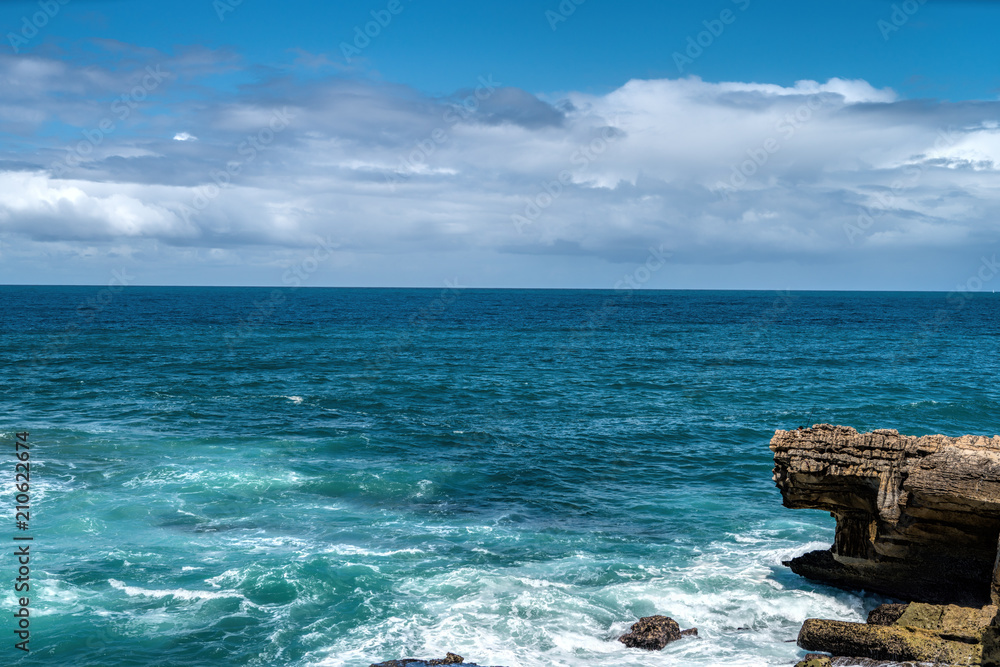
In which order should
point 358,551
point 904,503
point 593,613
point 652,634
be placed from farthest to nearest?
point 358,551
point 593,613
point 652,634
point 904,503

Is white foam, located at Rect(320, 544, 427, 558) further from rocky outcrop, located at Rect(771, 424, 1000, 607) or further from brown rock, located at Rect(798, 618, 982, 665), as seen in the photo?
brown rock, located at Rect(798, 618, 982, 665)

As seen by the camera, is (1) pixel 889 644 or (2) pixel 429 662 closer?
(1) pixel 889 644

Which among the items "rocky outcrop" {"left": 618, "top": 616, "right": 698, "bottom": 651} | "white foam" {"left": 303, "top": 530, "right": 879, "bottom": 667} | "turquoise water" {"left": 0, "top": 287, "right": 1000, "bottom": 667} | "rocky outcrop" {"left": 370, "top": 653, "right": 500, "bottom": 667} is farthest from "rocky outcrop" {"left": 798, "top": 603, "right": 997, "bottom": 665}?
"rocky outcrop" {"left": 370, "top": 653, "right": 500, "bottom": 667}

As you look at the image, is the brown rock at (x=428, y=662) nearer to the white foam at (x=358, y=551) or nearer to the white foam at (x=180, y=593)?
the white foam at (x=180, y=593)

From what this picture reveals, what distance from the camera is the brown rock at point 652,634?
18719mm

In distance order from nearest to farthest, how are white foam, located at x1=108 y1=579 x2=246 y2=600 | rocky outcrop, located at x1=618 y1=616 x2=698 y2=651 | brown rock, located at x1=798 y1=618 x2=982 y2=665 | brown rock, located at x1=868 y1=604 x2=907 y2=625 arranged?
brown rock, located at x1=798 y1=618 x2=982 y2=665 → brown rock, located at x1=868 y1=604 x2=907 y2=625 → rocky outcrop, located at x1=618 y1=616 x2=698 y2=651 → white foam, located at x1=108 y1=579 x2=246 y2=600

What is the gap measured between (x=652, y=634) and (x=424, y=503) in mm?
13445

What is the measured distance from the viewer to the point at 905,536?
18953 mm

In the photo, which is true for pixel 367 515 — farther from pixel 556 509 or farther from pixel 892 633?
pixel 892 633

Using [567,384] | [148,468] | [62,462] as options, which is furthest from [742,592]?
[567,384]

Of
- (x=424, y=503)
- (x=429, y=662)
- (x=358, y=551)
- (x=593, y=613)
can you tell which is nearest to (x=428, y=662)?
(x=429, y=662)

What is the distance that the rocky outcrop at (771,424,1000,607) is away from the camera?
56.4 ft

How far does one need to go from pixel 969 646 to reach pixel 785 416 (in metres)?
30.9

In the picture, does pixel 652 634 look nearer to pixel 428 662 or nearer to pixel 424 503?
pixel 428 662
